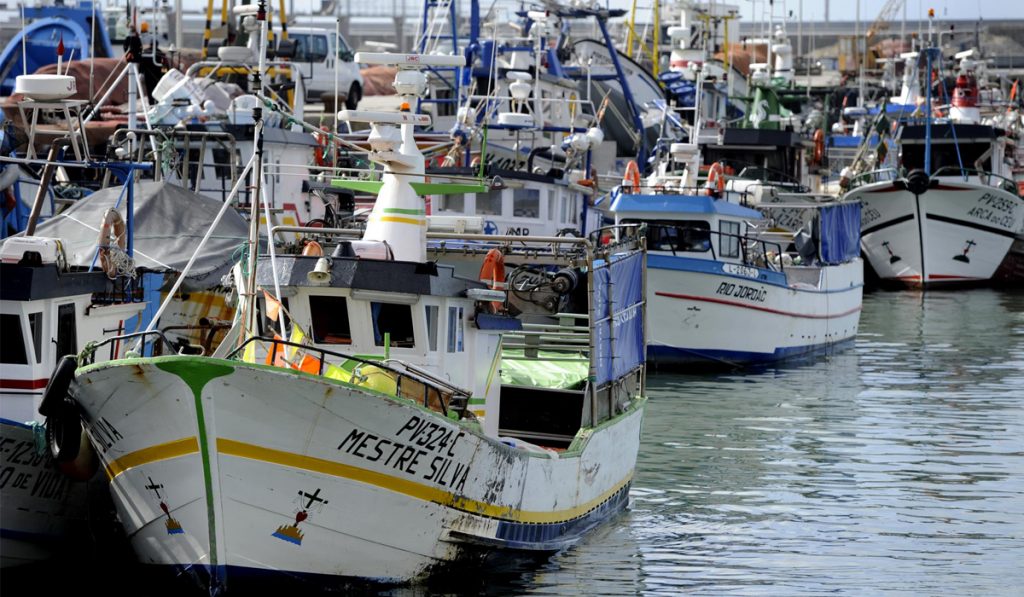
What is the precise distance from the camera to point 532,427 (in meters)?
17.6

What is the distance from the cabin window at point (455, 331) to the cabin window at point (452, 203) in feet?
46.4

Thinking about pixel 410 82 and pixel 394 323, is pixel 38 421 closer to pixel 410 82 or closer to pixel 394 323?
pixel 394 323

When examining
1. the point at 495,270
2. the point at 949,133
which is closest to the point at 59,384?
the point at 495,270

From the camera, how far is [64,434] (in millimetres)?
13516

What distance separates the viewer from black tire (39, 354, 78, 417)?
12.9 metres

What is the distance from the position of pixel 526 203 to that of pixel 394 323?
15.1 meters

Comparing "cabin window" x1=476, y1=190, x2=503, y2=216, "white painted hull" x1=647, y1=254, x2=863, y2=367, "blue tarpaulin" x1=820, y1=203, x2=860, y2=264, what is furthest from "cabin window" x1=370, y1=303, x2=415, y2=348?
"blue tarpaulin" x1=820, y1=203, x2=860, y2=264

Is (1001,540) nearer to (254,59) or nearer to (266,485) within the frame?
(266,485)

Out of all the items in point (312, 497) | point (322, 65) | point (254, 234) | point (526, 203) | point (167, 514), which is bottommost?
point (167, 514)

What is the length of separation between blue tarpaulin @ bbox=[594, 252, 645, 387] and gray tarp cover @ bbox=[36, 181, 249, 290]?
554cm

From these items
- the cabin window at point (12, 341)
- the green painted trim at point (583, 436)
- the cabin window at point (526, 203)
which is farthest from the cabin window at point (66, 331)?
the cabin window at point (526, 203)

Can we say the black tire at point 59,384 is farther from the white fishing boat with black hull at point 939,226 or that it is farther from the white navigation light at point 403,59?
the white fishing boat with black hull at point 939,226

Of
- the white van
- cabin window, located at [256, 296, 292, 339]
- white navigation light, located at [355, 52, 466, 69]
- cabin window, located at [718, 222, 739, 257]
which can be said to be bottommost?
cabin window, located at [718, 222, 739, 257]

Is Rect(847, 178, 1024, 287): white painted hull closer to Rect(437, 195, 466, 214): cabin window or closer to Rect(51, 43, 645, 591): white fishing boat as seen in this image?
Rect(437, 195, 466, 214): cabin window
